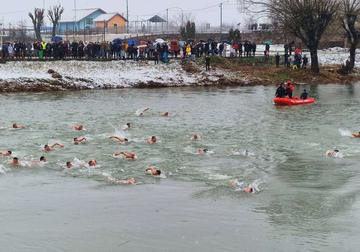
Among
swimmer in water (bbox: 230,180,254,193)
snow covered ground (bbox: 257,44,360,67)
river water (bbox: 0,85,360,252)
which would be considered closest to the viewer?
river water (bbox: 0,85,360,252)

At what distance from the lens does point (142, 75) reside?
43938mm

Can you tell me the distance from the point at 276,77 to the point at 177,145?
1059 inches

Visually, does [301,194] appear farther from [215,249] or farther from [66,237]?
[66,237]

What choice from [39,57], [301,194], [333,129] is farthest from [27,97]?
[301,194]

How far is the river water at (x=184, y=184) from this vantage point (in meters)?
12.3

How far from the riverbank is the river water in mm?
10743

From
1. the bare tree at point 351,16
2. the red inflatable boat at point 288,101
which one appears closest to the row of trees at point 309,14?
the bare tree at point 351,16

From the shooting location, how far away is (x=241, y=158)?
19.4m

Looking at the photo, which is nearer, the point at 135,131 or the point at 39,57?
the point at 135,131

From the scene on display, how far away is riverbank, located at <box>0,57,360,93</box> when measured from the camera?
4066 cm

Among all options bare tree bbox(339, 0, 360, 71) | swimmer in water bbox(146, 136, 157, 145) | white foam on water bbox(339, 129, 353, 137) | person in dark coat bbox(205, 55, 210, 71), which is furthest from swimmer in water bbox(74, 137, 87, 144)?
bare tree bbox(339, 0, 360, 71)

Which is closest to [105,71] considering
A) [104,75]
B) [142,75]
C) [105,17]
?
[104,75]

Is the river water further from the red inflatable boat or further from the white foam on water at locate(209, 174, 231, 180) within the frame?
the red inflatable boat

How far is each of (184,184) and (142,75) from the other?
2835 cm
